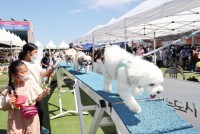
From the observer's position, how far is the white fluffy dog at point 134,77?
7.29 ft

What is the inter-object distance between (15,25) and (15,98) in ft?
190

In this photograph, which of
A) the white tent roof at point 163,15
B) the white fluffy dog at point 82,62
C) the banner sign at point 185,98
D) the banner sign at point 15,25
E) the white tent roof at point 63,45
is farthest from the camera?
the banner sign at point 15,25

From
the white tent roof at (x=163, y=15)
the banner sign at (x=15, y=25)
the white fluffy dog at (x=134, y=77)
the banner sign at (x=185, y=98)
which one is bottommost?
the banner sign at (x=185, y=98)

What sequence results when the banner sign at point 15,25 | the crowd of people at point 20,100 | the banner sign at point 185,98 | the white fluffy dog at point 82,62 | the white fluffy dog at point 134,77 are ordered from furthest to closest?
1. the banner sign at point 15,25
2. the white fluffy dog at point 82,62
3. the banner sign at point 185,98
4. the crowd of people at point 20,100
5. the white fluffy dog at point 134,77

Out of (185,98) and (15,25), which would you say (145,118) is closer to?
(185,98)

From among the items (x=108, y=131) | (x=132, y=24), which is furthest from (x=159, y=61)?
(x=108, y=131)

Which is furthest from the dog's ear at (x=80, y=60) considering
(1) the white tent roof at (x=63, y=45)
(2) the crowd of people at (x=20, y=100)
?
(1) the white tent roof at (x=63, y=45)

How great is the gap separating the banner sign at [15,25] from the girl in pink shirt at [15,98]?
179ft

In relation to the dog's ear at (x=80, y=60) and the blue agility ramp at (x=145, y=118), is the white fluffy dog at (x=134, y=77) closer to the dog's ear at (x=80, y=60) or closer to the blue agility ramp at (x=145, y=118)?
the blue agility ramp at (x=145, y=118)

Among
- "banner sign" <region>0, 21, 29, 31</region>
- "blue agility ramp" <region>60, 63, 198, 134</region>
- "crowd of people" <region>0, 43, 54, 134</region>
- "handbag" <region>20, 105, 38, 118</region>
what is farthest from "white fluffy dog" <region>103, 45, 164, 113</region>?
"banner sign" <region>0, 21, 29, 31</region>

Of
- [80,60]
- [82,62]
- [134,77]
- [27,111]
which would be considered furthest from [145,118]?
[80,60]

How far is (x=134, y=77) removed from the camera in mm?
2303

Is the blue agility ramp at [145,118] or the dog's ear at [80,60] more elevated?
the dog's ear at [80,60]

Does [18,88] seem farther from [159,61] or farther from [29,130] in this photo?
[159,61]
